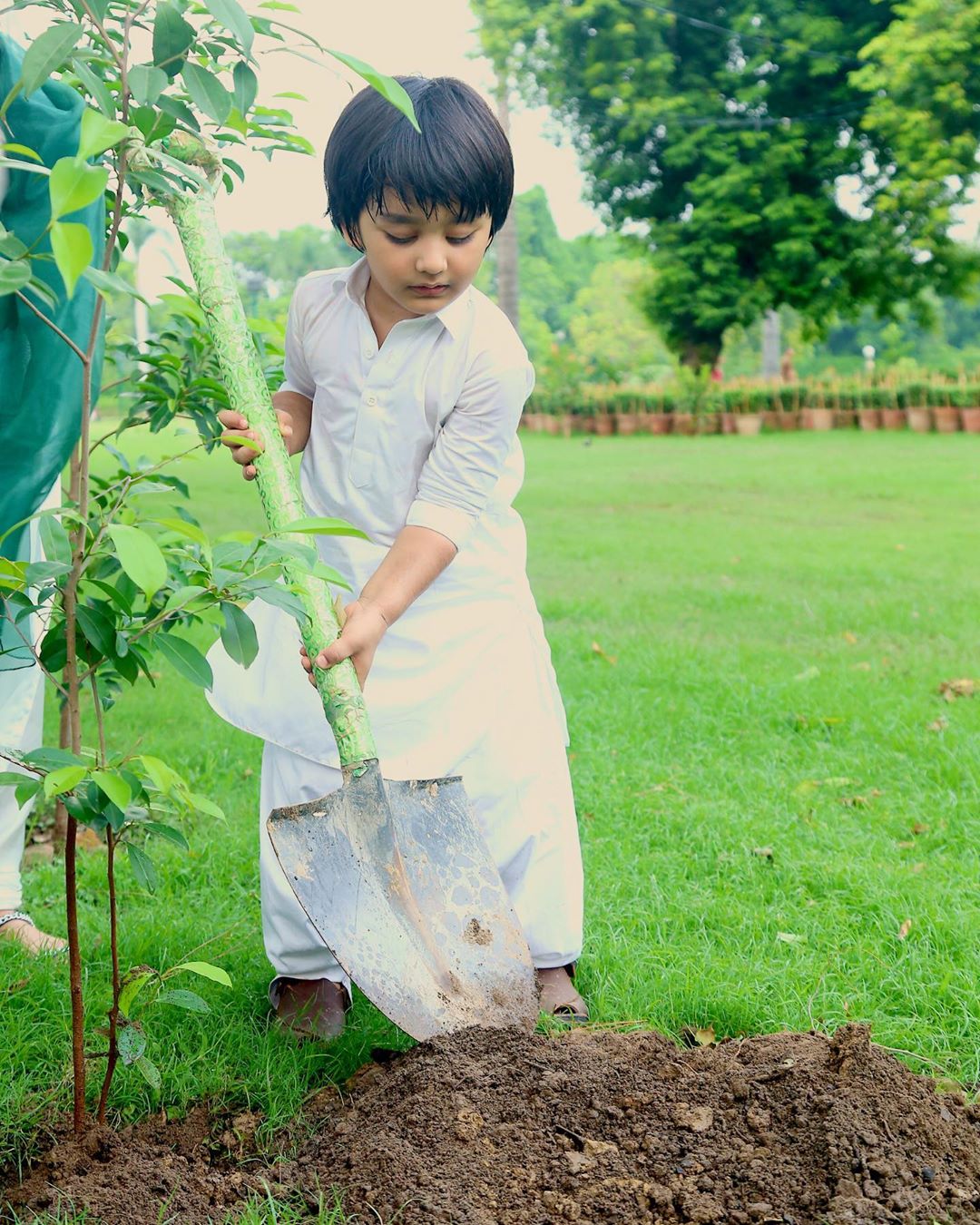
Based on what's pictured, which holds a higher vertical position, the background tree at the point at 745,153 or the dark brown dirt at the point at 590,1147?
the background tree at the point at 745,153

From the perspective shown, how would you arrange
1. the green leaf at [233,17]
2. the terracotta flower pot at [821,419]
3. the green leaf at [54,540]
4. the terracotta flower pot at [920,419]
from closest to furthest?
the green leaf at [233,17] < the green leaf at [54,540] < the terracotta flower pot at [920,419] < the terracotta flower pot at [821,419]

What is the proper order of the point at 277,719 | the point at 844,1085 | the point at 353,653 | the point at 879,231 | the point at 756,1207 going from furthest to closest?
the point at 879,231 < the point at 277,719 < the point at 353,653 < the point at 844,1085 < the point at 756,1207

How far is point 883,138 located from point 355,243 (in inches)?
912

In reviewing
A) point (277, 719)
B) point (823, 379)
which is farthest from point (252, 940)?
point (823, 379)

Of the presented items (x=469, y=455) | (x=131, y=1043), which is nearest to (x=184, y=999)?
(x=131, y=1043)

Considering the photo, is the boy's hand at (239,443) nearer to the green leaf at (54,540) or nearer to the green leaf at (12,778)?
the green leaf at (54,540)

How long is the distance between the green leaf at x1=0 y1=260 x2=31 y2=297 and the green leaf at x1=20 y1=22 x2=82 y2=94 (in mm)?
151

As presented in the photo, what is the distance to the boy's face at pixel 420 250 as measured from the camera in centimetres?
185

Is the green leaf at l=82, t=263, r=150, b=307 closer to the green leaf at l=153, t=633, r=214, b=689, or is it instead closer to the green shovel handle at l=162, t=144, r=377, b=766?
the green leaf at l=153, t=633, r=214, b=689

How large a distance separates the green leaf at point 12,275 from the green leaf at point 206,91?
281 millimetres

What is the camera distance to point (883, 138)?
2252 centimetres

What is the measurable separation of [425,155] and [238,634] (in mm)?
779

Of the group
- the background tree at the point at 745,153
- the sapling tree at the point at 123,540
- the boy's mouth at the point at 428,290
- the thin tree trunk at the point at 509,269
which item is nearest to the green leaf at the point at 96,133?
the sapling tree at the point at 123,540

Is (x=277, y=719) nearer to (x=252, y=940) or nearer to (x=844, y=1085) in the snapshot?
(x=252, y=940)
